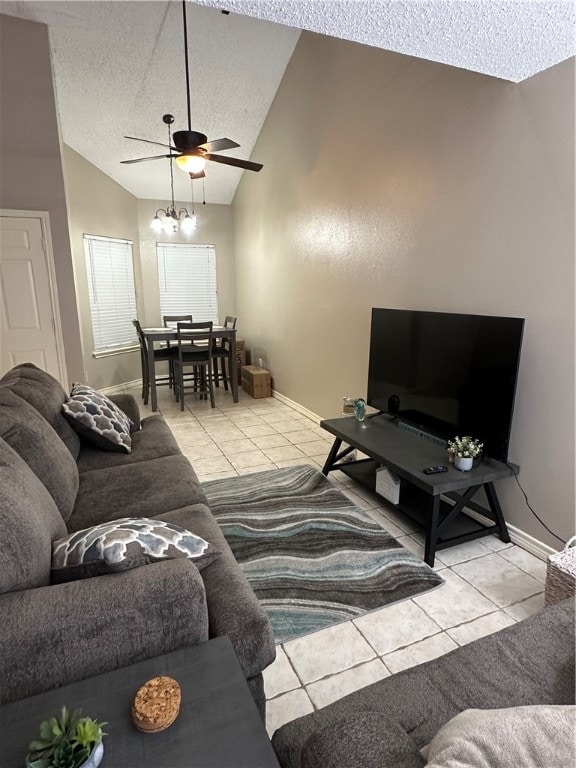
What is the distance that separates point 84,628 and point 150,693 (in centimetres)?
26

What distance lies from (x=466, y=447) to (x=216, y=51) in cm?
425

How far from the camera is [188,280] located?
694 cm

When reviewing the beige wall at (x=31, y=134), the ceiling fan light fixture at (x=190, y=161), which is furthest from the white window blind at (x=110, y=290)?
the ceiling fan light fixture at (x=190, y=161)

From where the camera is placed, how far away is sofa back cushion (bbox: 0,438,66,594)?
108cm

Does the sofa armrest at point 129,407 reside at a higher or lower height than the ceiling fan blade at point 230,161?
lower

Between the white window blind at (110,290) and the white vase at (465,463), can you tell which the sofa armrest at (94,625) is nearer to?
the white vase at (465,463)

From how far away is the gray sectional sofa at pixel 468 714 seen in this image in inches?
26.2

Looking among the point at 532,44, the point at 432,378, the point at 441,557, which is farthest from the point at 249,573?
the point at 532,44

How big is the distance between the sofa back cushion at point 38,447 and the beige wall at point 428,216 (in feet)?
7.61

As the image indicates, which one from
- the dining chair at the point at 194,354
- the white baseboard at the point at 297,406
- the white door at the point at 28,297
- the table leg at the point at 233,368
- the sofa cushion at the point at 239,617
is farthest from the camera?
the table leg at the point at 233,368

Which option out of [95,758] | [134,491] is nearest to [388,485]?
[134,491]

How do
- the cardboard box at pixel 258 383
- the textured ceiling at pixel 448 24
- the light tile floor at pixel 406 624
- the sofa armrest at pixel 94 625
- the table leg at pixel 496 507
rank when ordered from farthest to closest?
the cardboard box at pixel 258 383, the table leg at pixel 496 507, the light tile floor at pixel 406 624, the textured ceiling at pixel 448 24, the sofa armrest at pixel 94 625

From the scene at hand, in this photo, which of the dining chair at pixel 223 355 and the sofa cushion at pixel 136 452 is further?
the dining chair at pixel 223 355

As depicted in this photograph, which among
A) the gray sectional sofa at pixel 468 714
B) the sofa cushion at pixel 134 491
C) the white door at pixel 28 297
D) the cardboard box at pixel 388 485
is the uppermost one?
the white door at pixel 28 297
